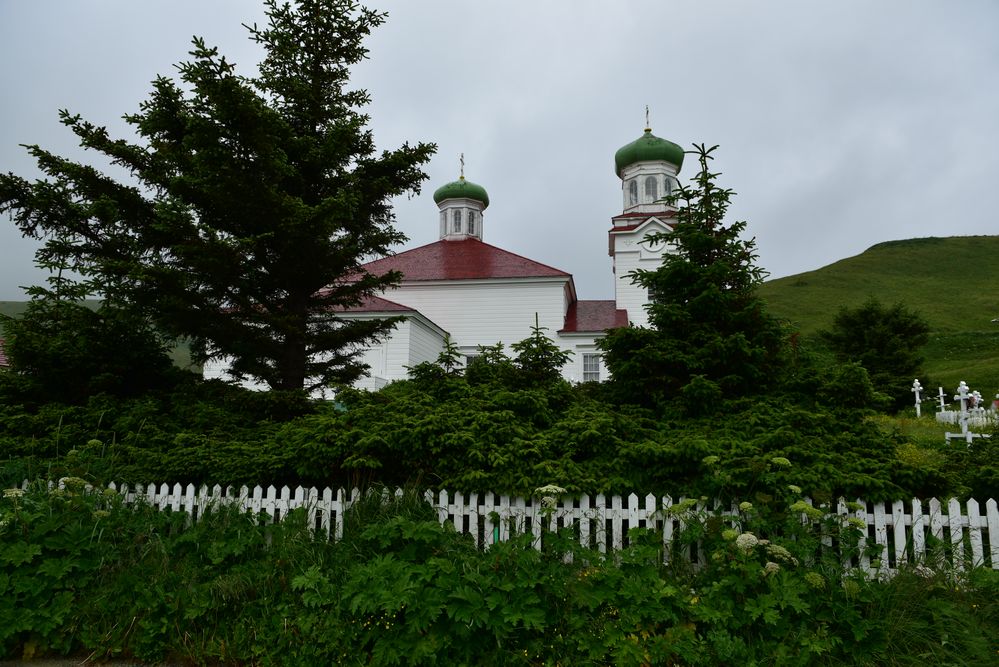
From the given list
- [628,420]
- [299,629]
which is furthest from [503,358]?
[299,629]

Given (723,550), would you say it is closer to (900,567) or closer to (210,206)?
(900,567)

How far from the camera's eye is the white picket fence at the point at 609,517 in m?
4.35

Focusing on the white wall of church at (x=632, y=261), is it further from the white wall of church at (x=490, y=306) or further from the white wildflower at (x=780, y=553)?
the white wildflower at (x=780, y=553)

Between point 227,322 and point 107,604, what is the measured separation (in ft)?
13.8

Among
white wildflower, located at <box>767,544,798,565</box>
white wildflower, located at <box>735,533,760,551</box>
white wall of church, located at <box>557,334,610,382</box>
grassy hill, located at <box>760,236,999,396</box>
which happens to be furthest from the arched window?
white wildflower, located at <box>735,533,760,551</box>

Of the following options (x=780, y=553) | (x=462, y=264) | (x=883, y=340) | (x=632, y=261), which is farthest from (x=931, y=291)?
(x=780, y=553)

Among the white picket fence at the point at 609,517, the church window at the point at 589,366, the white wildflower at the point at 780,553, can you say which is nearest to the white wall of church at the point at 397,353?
the church window at the point at 589,366

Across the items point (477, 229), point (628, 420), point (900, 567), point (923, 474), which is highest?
point (477, 229)

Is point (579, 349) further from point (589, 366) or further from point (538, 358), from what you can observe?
point (538, 358)

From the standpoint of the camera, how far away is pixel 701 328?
6.99 metres

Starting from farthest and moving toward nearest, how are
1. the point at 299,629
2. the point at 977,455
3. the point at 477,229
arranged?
the point at 477,229 → the point at 977,455 → the point at 299,629

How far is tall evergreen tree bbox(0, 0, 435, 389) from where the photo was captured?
7.30 metres

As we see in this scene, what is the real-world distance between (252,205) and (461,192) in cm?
2725

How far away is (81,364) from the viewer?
750 cm
